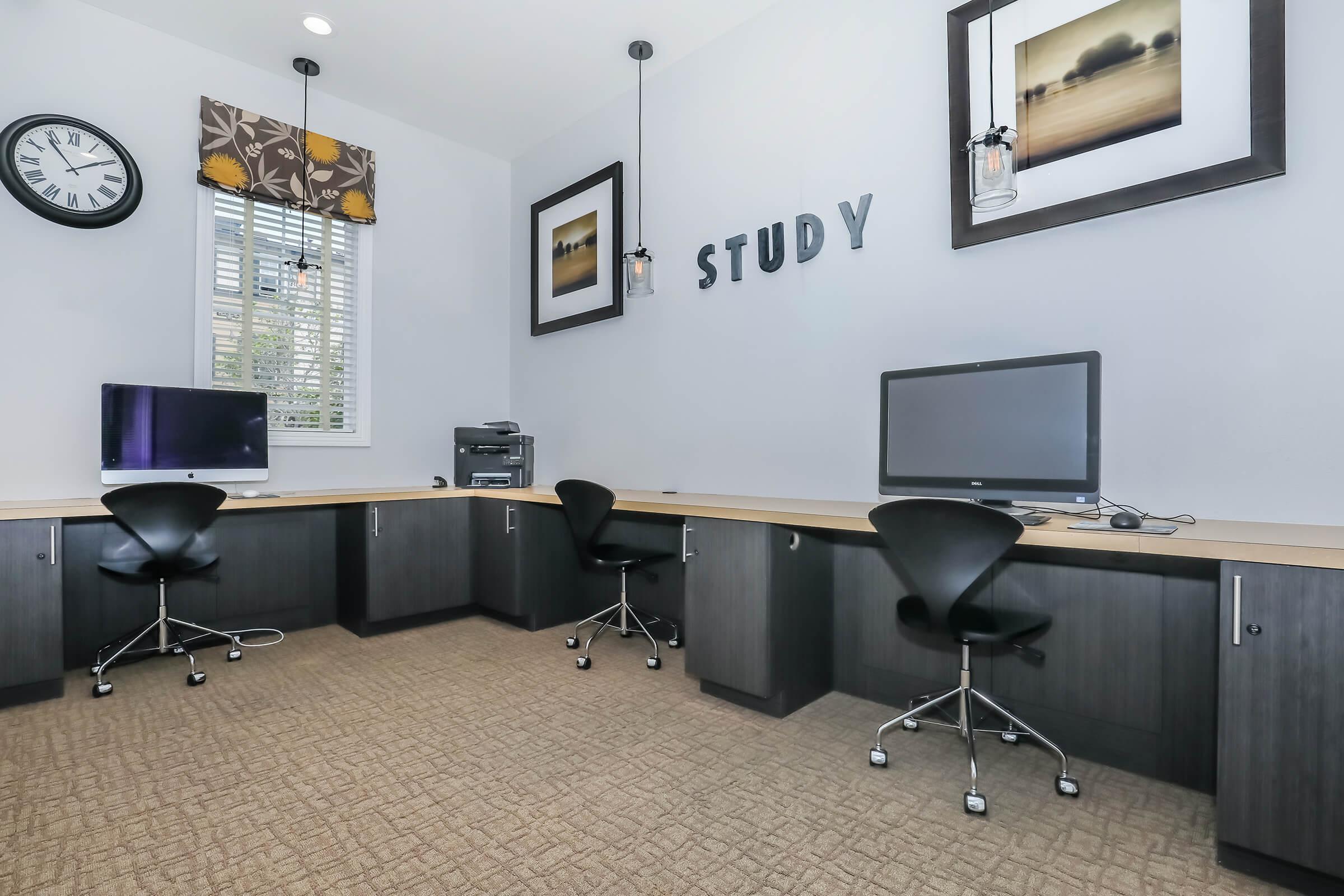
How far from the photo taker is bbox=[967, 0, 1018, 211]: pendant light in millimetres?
2383

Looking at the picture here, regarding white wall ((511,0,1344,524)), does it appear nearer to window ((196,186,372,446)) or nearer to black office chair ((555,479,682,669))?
black office chair ((555,479,682,669))

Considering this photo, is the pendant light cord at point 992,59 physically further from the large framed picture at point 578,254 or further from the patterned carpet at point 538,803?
the patterned carpet at point 538,803

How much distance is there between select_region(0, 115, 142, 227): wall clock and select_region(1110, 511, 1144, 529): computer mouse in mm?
4904

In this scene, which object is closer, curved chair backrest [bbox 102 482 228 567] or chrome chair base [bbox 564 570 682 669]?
curved chair backrest [bbox 102 482 228 567]

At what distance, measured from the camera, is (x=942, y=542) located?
2.09m

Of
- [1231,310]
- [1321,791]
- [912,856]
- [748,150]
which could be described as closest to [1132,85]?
[1231,310]

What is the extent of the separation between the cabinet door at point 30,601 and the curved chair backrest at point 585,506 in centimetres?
→ 225

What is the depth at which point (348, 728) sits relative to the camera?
265 cm

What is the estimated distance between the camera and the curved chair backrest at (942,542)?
200 cm

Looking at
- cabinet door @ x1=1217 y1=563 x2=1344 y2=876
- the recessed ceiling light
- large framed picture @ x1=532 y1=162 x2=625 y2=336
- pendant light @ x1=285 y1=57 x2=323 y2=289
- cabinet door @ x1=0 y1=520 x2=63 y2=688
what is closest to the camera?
cabinet door @ x1=1217 y1=563 x2=1344 y2=876

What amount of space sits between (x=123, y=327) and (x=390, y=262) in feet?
5.37

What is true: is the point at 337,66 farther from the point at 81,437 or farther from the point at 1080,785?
the point at 1080,785

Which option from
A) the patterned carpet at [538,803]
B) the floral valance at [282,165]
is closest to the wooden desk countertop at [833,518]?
the patterned carpet at [538,803]

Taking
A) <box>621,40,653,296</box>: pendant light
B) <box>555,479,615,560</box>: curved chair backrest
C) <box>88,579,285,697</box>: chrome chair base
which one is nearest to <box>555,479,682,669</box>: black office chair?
Result: <box>555,479,615,560</box>: curved chair backrest
